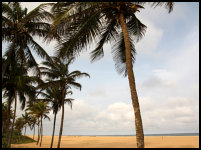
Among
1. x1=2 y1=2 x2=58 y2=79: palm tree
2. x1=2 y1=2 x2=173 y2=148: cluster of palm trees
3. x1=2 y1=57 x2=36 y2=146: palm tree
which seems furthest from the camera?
x1=2 y1=57 x2=36 y2=146: palm tree

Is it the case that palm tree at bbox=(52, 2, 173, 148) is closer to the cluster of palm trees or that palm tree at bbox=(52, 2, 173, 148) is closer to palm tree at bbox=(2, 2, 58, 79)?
the cluster of palm trees

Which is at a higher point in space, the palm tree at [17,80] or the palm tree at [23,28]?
the palm tree at [23,28]

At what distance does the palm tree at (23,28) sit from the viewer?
10672 mm

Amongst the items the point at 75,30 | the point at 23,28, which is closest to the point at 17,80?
the point at 23,28

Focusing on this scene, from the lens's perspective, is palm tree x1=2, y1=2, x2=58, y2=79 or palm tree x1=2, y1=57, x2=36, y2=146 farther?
palm tree x1=2, y1=57, x2=36, y2=146

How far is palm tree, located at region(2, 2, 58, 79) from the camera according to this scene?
10672 mm

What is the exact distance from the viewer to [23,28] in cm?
1145

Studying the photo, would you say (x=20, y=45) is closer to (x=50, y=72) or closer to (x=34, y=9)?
(x=34, y=9)

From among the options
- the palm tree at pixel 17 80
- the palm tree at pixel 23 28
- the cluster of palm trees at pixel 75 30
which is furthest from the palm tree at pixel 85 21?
the palm tree at pixel 17 80

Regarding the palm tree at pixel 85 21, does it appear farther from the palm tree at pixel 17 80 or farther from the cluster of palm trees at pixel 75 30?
the palm tree at pixel 17 80

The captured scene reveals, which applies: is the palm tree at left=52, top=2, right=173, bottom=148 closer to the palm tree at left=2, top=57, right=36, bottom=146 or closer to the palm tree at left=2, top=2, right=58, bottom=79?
the palm tree at left=2, top=2, right=58, bottom=79

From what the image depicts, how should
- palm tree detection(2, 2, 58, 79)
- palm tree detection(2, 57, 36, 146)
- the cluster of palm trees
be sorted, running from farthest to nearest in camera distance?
palm tree detection(2, 57, 36, 146)
palm tree detection(2, 2, 58, 79)
the cluster of palm trees

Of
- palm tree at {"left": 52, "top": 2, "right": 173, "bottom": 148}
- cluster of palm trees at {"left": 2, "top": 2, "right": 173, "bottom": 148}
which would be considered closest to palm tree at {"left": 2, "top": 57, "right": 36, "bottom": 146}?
cluster of palm trees at {"left": 2, "top": 2, "right": 173, "bottom": 148}

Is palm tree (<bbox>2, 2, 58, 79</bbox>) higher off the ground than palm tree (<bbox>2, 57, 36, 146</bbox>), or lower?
higher
